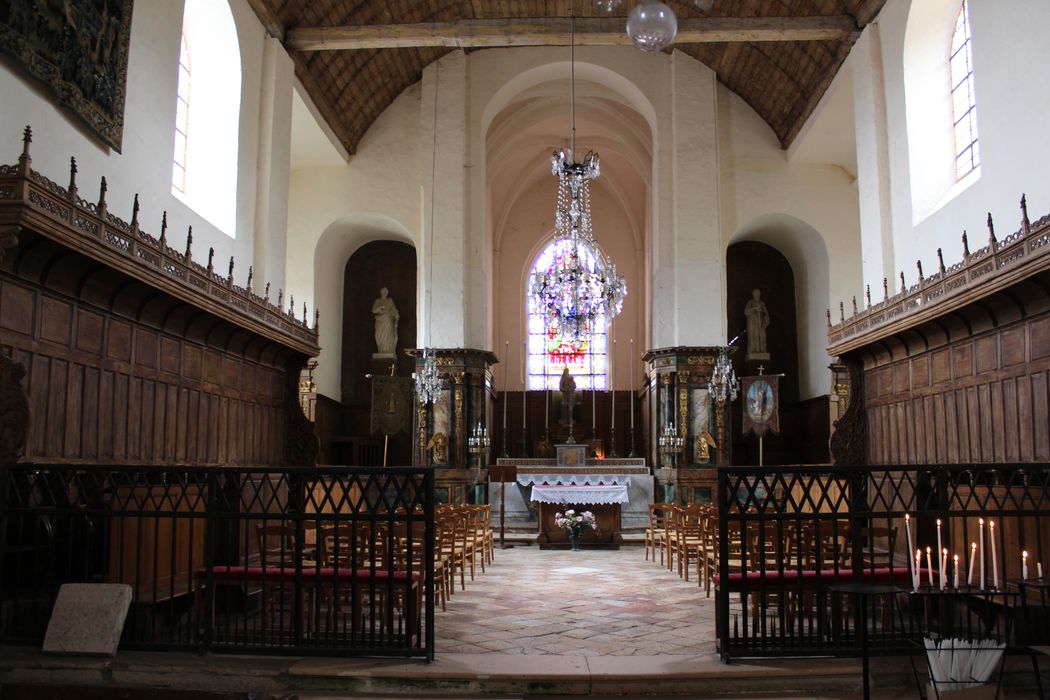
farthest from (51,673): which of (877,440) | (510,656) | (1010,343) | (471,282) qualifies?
(471,282)

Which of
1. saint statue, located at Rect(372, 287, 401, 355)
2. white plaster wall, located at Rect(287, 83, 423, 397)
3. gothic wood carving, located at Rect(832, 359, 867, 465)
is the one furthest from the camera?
saint statue, located at Rect(372, 287, 401, 355)

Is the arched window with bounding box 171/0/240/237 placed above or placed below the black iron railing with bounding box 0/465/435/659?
above

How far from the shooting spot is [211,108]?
13195 mm

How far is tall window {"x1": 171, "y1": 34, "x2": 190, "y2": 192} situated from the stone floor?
6.80 meters

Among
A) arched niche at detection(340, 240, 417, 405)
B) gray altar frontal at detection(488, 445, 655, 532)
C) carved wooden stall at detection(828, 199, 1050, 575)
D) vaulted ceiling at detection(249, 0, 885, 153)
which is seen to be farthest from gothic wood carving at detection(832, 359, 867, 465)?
arched niche at detection(340, 240, 417, 405)

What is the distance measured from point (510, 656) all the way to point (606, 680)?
0.84 metres

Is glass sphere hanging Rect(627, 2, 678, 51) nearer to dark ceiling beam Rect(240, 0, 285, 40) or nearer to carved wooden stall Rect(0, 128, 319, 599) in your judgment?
carved wooden stall Rect(0, 128, 319, 599)

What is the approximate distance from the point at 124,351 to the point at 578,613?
4887 mm

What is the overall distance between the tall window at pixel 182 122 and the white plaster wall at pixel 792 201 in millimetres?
11751

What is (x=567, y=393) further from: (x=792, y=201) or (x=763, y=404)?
(x=792, y=201)

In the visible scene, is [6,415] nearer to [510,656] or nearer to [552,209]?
[510,656]

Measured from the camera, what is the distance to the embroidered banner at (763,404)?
56.0 feet

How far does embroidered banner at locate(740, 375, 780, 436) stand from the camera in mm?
17062

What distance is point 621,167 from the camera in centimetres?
2597
